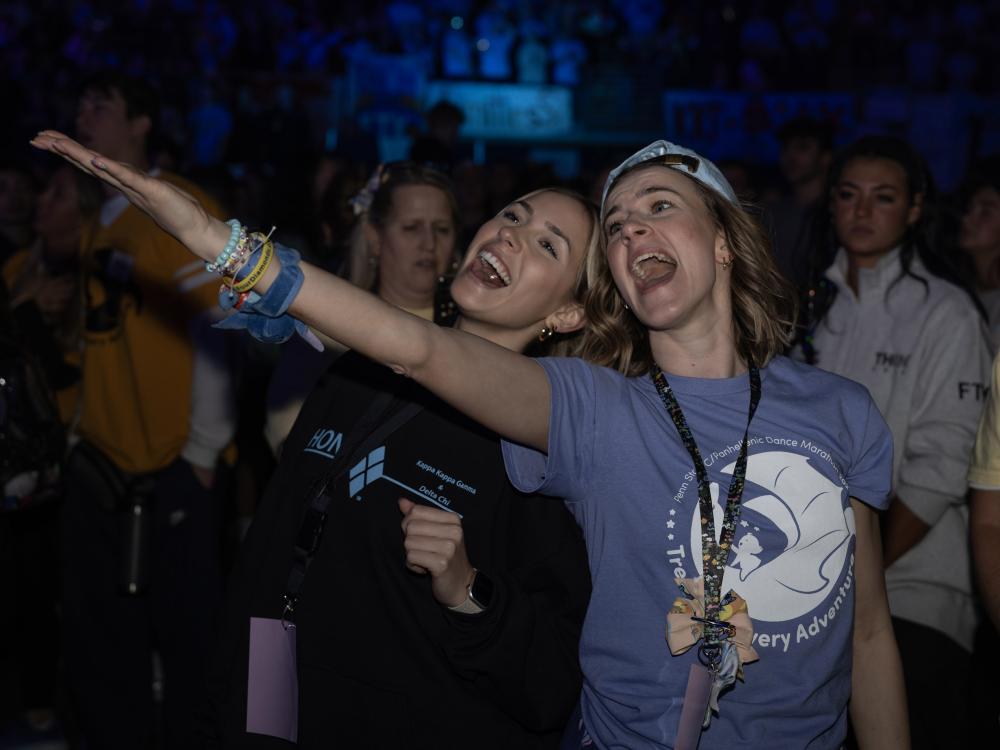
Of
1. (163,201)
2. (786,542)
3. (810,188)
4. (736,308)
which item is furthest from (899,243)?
(810,188)

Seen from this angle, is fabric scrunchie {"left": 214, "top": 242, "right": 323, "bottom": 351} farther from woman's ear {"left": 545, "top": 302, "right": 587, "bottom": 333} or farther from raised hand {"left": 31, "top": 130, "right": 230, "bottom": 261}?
woman's ear {"left": 545, "top": 302, "right": 587, "bottom": 333}

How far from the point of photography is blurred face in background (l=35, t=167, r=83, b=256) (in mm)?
4367

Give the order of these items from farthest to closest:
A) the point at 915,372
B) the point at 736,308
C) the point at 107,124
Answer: the point at 107,124 → the point at 915,372 → the point at 736,308

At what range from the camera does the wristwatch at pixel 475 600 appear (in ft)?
6.40

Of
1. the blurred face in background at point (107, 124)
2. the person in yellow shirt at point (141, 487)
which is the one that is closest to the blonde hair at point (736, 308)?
the person in yellow shirt at point (141, 487)

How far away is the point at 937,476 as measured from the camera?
120 inches

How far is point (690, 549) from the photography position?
1857mm

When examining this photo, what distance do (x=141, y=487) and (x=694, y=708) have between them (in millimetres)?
2442

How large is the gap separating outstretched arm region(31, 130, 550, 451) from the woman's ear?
1.88ft

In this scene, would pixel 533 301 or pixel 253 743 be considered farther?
pixel 533 301

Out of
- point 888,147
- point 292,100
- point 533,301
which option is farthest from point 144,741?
point 292,100

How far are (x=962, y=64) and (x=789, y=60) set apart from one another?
2256 mm

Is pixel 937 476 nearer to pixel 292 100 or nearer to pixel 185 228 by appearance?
pixel 185 228

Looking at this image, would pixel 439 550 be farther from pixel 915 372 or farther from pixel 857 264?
pixel 857 264
